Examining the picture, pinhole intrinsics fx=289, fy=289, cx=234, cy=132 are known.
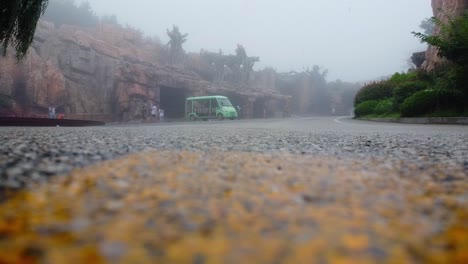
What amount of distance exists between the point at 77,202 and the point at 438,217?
40.9 inches

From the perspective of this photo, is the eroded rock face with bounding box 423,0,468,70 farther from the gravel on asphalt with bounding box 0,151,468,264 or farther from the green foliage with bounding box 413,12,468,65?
the gravel on asphalt with bounding box 0,151,468,264

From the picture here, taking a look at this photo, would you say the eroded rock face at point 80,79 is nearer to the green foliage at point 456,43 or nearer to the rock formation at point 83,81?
the rock formation at point 83,81

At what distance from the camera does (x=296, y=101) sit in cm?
5469

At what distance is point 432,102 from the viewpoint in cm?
1292

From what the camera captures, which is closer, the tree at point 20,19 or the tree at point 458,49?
the tree at point 20,19

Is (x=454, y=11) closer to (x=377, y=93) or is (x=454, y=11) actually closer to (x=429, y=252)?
(x=377, y=93)

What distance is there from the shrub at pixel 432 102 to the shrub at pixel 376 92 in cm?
692

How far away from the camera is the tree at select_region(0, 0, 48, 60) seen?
5320 millimetres

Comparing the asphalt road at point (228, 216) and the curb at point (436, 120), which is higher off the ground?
the curb at point (436, 120)

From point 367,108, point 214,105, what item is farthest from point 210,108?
point 367,108

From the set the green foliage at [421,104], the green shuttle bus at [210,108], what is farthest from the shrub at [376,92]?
the green shuttle bus at [210,108]

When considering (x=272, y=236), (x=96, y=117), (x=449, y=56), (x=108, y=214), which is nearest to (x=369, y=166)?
(x=272, y=236)

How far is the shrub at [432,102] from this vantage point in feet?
40.6

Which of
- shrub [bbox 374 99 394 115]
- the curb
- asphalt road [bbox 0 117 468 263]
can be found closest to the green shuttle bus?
shrub [bbox 374 99 394 115]
